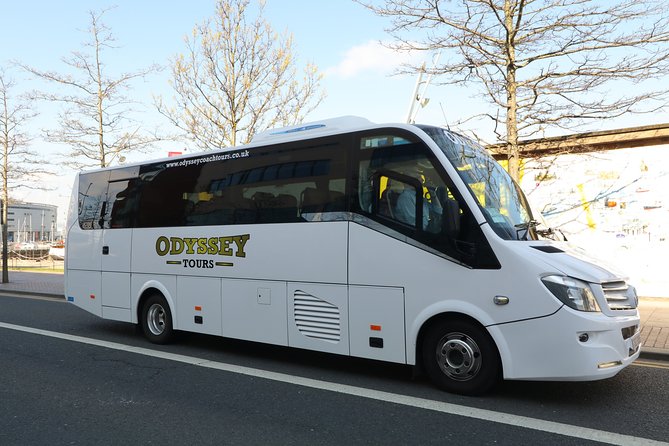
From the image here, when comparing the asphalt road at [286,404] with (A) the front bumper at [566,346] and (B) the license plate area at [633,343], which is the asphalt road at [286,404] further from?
(B) the license plate area at [633,343]

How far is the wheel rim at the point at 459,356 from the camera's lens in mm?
5297

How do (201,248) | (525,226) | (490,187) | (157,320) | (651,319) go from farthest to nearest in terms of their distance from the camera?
1. (651,319)
2. (157,320)
3. (201,248)
4. (490,187)
5. (525,226)

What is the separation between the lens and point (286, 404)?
17.1 feet

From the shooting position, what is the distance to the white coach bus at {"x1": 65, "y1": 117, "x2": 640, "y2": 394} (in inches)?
196

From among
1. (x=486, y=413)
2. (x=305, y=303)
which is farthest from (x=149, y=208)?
(x=486, y=413)

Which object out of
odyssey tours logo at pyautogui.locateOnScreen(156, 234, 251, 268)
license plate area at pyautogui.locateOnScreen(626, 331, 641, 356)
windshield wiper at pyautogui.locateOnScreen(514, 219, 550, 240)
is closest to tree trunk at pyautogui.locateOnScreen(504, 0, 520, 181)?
windshield wiper at pyautogui.locateOnScreen(514, 219, 550, 240)

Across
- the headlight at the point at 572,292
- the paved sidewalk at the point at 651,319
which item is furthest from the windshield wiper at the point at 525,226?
the paved sidewalk at the point at 651,319

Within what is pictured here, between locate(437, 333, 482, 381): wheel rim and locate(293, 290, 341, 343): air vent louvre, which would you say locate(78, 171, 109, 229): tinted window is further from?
locate(437, 333, 482, 381): wheel rim

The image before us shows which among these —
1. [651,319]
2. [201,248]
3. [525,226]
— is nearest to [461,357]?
[525,226]

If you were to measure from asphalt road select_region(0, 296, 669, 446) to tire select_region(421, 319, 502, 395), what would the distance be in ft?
0.51

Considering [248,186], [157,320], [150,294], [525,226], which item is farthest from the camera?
[150,294]

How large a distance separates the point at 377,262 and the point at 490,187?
58.4 inches

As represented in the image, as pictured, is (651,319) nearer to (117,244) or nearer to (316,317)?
(316,317)

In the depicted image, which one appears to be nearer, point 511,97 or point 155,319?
point 155,319
